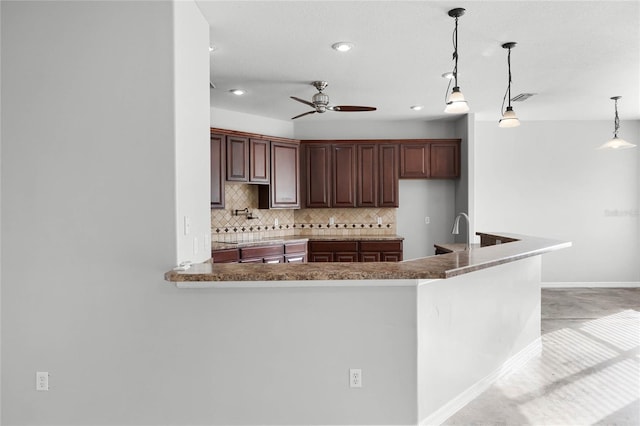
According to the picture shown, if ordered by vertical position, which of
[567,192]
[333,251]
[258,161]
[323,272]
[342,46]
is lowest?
[333,251]

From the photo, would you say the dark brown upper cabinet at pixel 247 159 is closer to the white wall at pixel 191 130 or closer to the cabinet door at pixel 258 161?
the cabinet door at pixel 258 161

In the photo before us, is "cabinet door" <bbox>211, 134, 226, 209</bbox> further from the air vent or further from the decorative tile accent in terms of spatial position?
the air vent

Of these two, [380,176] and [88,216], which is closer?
[88,216]

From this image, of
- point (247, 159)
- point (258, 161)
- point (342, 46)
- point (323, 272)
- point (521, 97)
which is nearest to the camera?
point (323, 272)

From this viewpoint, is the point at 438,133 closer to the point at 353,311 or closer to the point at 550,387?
the point at 550,387

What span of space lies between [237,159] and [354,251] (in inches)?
79.3

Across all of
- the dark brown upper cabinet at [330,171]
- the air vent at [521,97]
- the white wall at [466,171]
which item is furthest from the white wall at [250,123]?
the air vent at [521,97]

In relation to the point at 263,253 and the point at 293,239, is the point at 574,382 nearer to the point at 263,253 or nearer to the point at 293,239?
the point at 263,253

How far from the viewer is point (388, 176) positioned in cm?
696

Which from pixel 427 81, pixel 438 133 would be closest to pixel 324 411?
pixel 427 81

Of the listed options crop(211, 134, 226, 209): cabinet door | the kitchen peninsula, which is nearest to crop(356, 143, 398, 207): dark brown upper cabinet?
crop(211, 134, 226, 209): cabinet door

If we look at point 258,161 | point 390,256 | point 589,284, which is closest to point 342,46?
point 258,161

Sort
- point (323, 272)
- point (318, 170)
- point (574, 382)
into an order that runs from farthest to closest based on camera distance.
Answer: point (318, 170) → point (574, 382) → point (323, 272)

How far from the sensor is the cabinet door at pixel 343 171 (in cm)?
691
